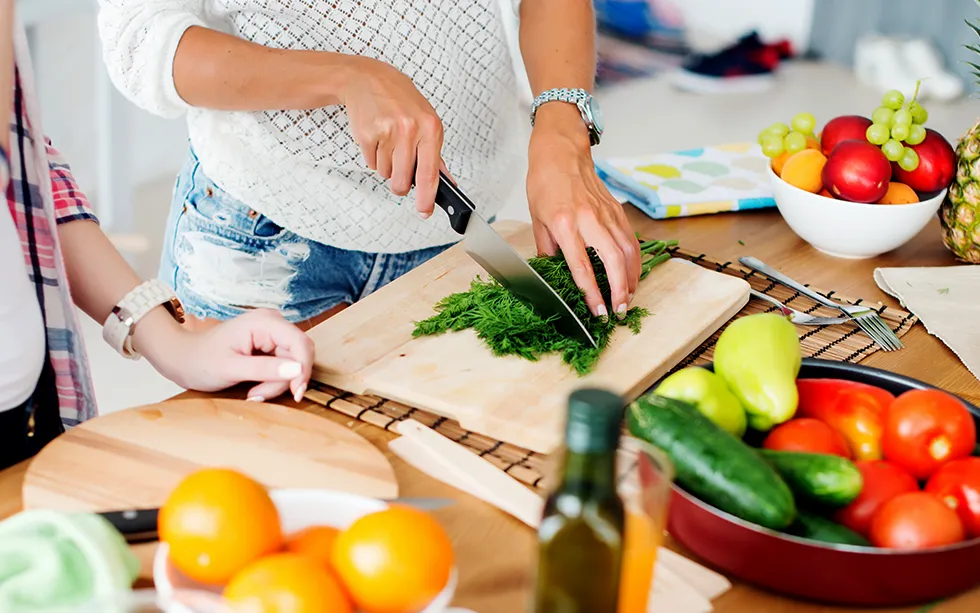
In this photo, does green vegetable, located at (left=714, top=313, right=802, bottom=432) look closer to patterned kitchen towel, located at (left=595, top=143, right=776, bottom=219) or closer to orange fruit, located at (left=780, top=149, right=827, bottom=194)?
orange fruit, located at (left=780, top=149, right=827, bottom=194)

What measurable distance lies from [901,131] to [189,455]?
1.14 meters

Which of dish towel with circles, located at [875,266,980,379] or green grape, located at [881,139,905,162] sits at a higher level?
green grape, located at [881,139,905,162]

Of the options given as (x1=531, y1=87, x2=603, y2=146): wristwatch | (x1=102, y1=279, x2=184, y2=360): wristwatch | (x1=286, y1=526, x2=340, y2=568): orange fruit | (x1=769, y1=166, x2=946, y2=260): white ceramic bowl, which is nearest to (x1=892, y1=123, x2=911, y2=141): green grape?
(x1=769, y1=166, x2=946, y2=260): white ceramic bowl

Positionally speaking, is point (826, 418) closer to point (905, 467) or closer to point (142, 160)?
point (905, 467)

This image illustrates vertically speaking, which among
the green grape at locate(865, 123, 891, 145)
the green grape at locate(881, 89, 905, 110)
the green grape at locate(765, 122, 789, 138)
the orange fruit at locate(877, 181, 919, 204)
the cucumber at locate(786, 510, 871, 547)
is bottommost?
the orange fruit at locate(877, 181, 919, 204)

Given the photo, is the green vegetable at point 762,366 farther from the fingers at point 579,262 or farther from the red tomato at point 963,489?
the fingers at point 579,262

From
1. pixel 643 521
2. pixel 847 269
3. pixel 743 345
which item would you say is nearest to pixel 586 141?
pixel 847 269

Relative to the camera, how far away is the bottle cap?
55cm

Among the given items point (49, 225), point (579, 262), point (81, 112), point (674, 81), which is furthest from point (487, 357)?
point (674, 81)

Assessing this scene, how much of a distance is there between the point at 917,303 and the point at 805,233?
0.75 ft

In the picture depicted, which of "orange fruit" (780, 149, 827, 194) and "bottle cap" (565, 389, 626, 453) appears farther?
"orange fruit" (780, 149, 827, 194)

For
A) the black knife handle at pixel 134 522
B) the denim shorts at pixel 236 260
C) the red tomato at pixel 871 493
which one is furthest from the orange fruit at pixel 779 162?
the black knife handle at pixel 134 522

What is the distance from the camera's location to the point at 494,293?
1354mm

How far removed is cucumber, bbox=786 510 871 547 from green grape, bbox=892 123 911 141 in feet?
2.84
